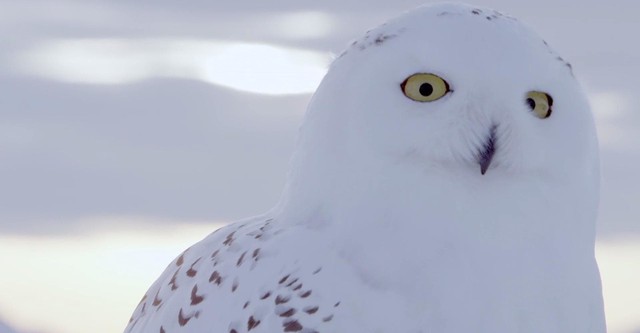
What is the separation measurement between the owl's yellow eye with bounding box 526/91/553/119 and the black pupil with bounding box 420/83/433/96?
1.46 feet

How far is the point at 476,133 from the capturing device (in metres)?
6.30

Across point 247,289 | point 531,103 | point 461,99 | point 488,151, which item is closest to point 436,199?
point 488,151

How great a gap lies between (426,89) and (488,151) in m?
0.37

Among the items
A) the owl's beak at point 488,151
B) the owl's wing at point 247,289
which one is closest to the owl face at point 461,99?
the owl's beak at point 488,151

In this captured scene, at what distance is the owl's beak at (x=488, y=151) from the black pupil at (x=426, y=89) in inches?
12.0

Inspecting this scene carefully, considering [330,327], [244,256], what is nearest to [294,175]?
[244,256]

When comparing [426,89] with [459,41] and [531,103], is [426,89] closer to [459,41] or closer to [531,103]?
[459,41]

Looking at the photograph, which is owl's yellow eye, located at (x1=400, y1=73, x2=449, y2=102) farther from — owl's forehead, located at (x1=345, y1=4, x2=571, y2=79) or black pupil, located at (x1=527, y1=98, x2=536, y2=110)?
black pupil, located at (x1=527, y1=98, x2=536, y2=110)

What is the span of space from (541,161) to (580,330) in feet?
2.54

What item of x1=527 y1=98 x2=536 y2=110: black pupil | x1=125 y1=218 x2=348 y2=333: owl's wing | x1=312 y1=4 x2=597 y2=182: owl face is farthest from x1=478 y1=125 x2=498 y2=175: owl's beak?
x1=125 y1=218 x2=348 y2=333: owl's wing

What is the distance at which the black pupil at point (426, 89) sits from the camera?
20.8 feet

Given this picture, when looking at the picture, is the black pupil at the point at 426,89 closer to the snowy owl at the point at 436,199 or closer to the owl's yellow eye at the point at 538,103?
the snowy owl at the point at 436,199

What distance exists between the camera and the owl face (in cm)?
634

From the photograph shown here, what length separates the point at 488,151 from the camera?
20.8 ft
